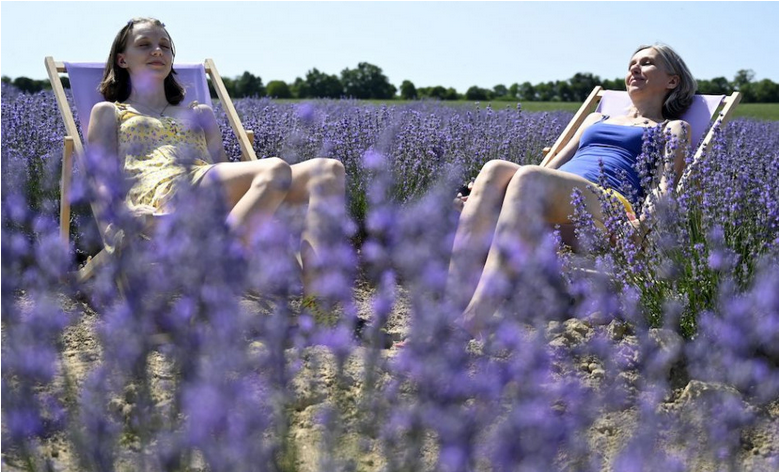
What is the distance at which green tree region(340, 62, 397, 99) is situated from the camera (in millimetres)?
19552

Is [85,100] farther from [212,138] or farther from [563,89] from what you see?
[563,89]

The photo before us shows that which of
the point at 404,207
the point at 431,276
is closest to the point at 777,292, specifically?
the point at 431,276

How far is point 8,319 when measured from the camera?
1.66m

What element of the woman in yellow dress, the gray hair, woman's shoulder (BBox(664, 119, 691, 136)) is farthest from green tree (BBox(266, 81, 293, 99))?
woman's shoulder (BBox(664, 119, 691, 136))

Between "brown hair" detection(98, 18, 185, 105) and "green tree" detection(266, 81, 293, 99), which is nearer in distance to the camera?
"brown hair" detection(98, 18, 185, 105)

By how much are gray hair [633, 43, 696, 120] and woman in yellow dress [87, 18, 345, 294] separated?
1.37 metres

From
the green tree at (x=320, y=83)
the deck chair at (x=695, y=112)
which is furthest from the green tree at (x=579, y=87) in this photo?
the deck chair at (x=695, y=112)

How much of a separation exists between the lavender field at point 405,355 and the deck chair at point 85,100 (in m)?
0.14

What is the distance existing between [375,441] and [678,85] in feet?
7.20

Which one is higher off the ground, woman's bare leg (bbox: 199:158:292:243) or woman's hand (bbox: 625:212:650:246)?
woman's bare leg (bbox: 199:158:292:243)

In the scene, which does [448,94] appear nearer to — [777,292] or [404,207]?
[404,207]

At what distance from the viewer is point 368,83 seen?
19.8 metres

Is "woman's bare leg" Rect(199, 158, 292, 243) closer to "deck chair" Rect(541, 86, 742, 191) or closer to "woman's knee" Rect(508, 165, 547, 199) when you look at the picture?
"woman's knee" Rect(508, 165, 547, 199)

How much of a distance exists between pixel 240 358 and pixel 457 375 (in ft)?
1.22
